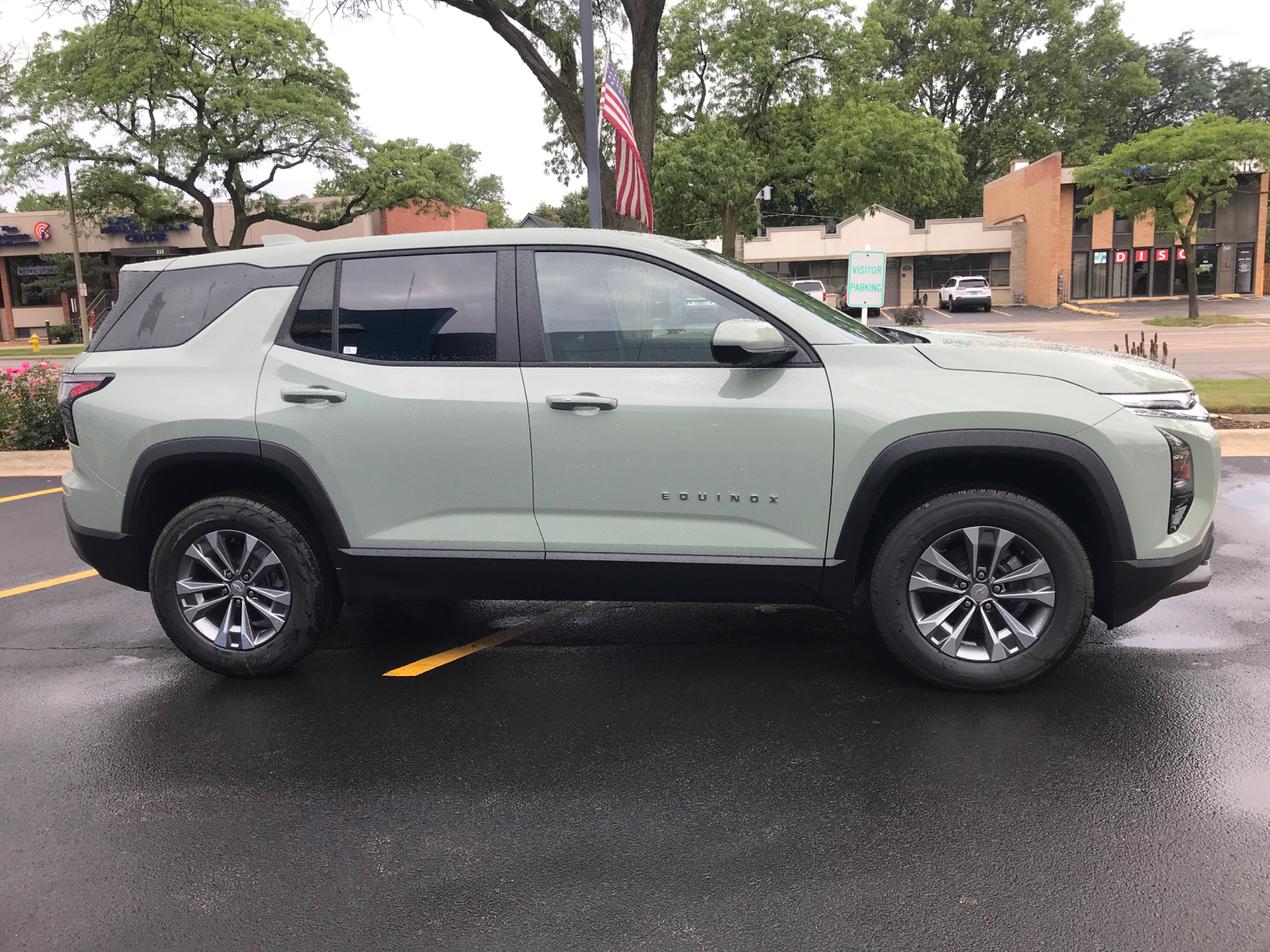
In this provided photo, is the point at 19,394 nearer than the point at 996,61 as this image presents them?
Yes

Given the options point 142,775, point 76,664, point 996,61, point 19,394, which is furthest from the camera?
point 996,61

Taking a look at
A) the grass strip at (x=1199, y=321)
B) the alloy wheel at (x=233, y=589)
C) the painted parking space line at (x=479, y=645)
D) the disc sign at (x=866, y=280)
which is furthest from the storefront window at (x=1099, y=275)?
the alloy wheel at (x=233, y=589)

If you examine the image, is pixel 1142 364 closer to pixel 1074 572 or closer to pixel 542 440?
pixel 1074 572

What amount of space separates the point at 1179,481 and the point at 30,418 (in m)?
11.3

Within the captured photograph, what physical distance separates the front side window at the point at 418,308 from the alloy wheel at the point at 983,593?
1997 mm

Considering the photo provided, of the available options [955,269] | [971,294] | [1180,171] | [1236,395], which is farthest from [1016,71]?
[1236,395]

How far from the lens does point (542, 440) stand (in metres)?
3.98

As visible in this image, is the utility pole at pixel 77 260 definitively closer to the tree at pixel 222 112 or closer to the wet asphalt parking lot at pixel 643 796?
the tree at pixel 222 112

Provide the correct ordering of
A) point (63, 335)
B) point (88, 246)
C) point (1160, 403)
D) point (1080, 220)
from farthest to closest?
1. point (1080, 220)
2. point (88, 246)
3. point (63, 335)
4. point (1160, 403)

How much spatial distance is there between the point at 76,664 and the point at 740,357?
11.6ft

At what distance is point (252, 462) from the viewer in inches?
166

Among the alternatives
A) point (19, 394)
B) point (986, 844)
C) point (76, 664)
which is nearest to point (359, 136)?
point (19, 394)

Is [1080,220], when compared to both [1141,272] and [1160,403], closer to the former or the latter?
[1141,272]

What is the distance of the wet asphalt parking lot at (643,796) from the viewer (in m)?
2.66
